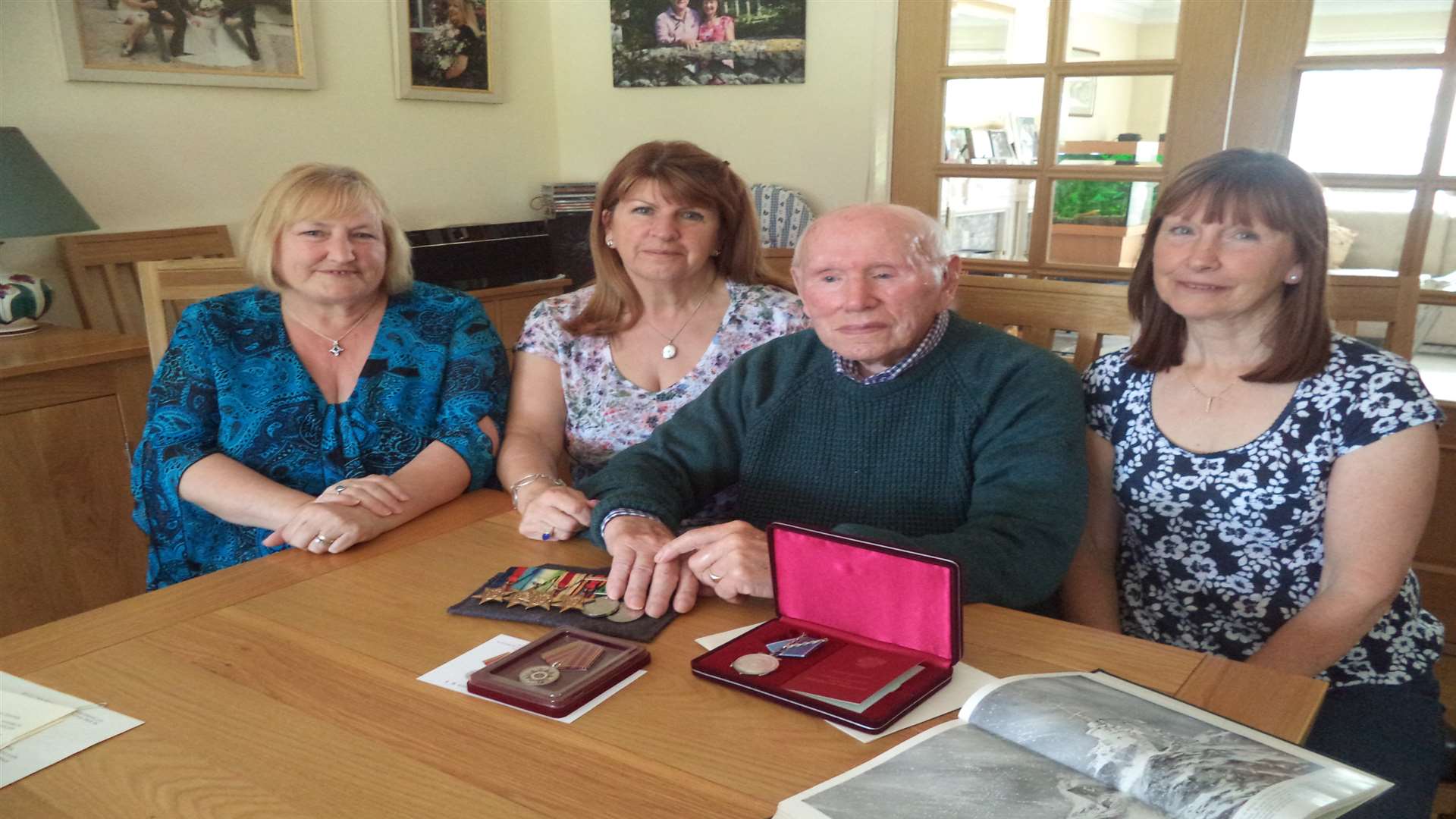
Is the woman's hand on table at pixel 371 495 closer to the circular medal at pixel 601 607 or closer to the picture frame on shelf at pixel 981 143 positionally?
the circular medal at pixel 601 607

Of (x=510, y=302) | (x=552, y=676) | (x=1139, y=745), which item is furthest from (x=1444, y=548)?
(x=510, y=302)

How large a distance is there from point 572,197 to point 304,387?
2.55 m

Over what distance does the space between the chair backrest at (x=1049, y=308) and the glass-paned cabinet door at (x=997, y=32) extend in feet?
5.40

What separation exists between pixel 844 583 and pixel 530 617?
348 mm

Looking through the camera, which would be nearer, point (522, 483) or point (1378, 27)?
point (522, 483)

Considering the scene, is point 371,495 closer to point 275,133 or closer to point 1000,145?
point 275,133

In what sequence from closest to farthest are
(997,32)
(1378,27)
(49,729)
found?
1. (49,729)
2. (1378,27)
3. (997,32)

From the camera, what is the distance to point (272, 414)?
1605 mm

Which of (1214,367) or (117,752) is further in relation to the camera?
(1214,367)

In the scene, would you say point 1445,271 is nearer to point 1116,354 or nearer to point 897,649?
point 1116,354

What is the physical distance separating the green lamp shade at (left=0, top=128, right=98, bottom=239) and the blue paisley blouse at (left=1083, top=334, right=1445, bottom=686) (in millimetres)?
2342

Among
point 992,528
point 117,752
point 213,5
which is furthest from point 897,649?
point 213,5

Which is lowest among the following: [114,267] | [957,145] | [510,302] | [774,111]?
[510,302]

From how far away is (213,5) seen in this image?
294 centimetres
